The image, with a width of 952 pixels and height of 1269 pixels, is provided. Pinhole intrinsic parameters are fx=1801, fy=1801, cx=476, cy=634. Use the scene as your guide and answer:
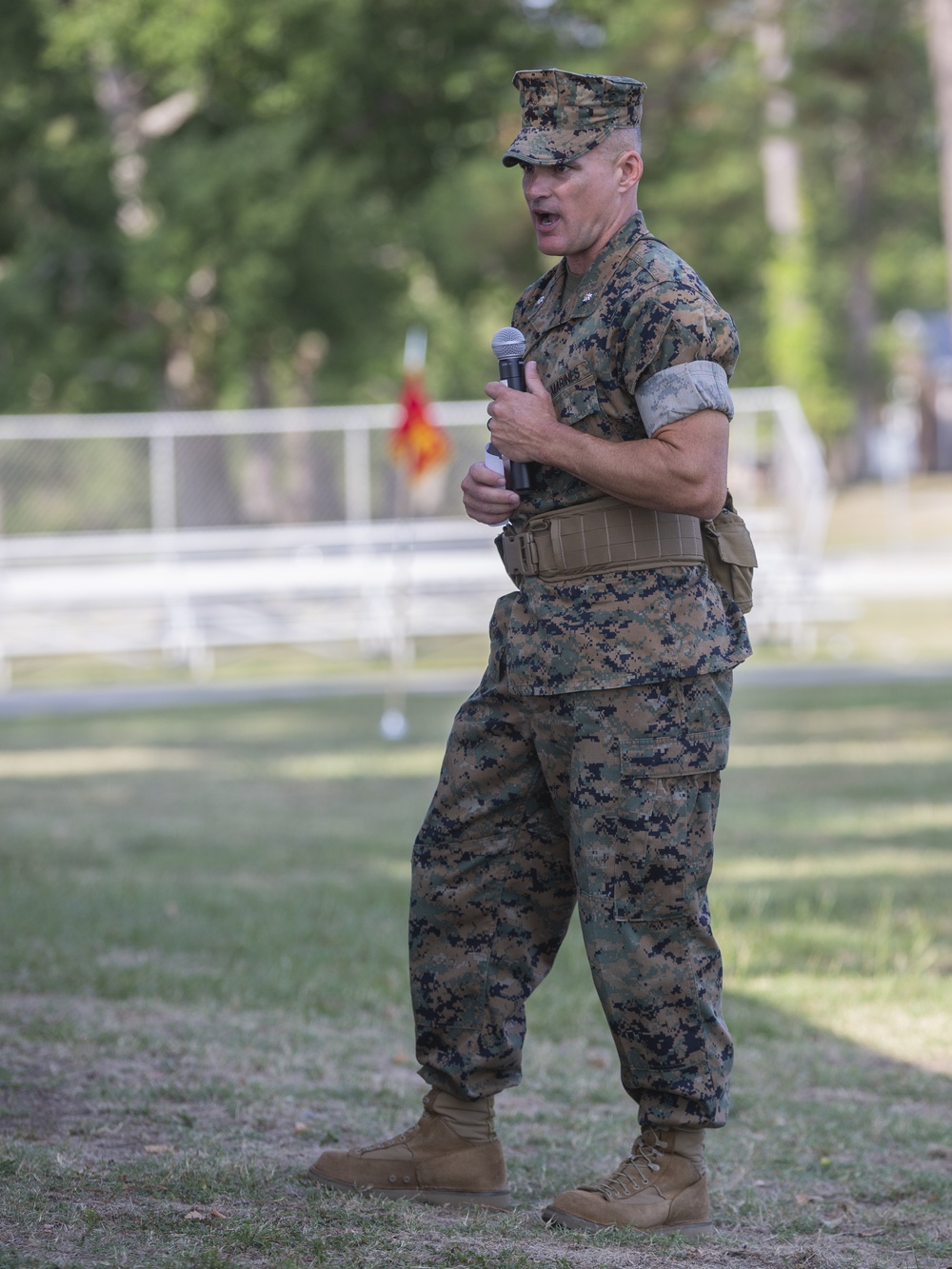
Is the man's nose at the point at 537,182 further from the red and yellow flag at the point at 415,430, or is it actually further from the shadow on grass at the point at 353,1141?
the red and yellow flag at the point at 415,430

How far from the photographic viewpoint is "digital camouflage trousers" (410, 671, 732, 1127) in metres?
3.45

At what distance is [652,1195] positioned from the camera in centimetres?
359

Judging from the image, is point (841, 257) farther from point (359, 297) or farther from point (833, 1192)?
point (833, 1192)

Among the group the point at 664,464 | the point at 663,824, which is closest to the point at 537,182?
the point at 664,464

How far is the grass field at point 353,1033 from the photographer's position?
3.54 meters

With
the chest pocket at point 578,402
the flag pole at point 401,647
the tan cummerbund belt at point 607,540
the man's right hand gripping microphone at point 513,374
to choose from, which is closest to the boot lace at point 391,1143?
the tan cummerbund belt at point 607,540

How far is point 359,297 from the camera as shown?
2488 cm

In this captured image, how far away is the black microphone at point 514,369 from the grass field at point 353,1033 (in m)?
1.46

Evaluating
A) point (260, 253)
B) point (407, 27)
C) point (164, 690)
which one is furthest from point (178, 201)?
point (164, 690)

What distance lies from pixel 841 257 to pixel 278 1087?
148ft

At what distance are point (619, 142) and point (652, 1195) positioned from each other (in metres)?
2.07

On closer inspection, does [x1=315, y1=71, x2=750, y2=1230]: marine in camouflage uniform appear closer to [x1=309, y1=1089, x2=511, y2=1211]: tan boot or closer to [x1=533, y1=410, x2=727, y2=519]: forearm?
[x1=533, y1=410, x2=727, y2=519]: forearm

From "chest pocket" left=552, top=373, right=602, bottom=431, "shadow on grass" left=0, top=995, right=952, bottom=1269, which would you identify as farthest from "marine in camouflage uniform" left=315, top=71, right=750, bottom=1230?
"shadow on grass" left=0, top=995, right=952, bottom=1269

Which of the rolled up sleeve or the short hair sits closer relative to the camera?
the rolled up sleeve
